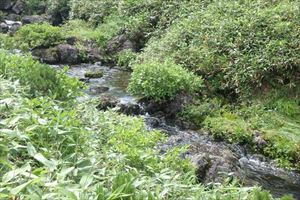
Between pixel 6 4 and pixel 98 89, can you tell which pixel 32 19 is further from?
pixel 98 89

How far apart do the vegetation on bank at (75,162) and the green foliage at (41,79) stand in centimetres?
52

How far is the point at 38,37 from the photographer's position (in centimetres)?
1989

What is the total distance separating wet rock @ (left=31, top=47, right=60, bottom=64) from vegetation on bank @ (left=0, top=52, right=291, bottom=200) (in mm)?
12750

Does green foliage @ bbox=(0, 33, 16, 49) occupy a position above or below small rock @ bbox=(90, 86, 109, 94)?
below

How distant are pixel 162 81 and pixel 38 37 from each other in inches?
373

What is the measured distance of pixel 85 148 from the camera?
4.41 meters

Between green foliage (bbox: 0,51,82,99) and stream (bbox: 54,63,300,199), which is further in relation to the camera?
stream (bbox: 54,63,300,199)

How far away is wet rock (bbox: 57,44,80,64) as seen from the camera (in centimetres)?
1905

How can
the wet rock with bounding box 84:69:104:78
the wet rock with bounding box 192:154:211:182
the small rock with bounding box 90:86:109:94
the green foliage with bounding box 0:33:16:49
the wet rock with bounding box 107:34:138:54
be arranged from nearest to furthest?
the wet rock with bounding box 192:154:211:182 < the small rock with bounding box 90:86:109:94 < the wet rock with bounding box 84:69:104:78 < the green foliage with bounding box 0:33:16:49 < the wet rock with bounding box 107:34:138:54

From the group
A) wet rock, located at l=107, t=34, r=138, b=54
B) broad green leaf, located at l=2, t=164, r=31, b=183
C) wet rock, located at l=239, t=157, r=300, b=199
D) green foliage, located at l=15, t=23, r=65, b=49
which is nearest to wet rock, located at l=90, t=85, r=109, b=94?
wet rock, located at l=107, t=34, r=138, b=54

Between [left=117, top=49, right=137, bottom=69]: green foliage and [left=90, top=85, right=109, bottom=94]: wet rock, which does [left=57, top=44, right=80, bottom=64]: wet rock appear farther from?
[left=90, top=85, right=109, bottom=94]: wet rock

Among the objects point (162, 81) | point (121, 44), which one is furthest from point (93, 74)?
point (162, 81)

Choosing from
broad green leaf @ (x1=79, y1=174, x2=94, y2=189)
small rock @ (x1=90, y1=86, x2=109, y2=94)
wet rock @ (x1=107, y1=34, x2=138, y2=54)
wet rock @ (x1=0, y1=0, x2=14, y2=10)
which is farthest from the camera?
wet rock @ (x1=0, y1=0, x2=14, y2=10)

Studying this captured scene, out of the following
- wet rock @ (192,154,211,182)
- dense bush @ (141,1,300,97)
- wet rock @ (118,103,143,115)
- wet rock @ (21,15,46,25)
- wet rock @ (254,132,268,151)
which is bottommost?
wet rock @ (21,15,46,25)
